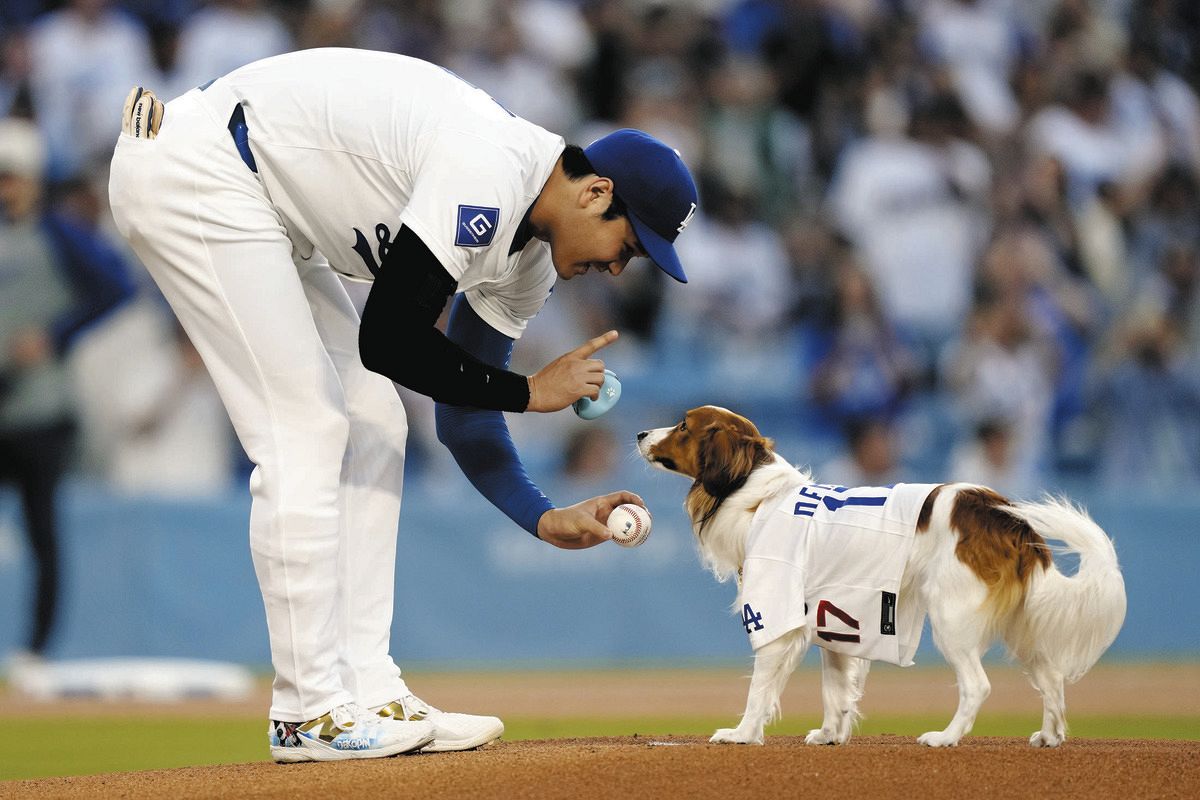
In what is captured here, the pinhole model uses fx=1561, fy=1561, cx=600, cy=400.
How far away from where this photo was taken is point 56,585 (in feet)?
34.5

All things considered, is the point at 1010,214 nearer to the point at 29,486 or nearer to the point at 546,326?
the point at 546,326

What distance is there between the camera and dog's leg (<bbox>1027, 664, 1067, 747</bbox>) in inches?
209

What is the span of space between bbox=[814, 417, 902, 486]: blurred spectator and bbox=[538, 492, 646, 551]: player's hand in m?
6.29

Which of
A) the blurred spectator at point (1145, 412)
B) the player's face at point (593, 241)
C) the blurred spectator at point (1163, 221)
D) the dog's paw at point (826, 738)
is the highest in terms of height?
the blurred spectator at point (1163, 221)

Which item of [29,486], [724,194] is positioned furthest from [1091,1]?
[29,486]

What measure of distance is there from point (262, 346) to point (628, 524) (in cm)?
126

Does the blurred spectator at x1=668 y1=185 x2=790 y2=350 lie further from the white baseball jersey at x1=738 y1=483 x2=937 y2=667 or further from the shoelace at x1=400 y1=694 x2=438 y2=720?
the shoelace at x1=400 y1=694 x2=438 y2=720

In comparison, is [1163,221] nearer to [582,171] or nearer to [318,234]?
[582,171]

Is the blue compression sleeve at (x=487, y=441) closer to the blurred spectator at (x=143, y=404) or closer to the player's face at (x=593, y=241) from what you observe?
the player's face at (x=593, y=241)

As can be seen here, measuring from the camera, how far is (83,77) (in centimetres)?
1209

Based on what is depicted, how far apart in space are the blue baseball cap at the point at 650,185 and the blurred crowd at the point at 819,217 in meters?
6.65

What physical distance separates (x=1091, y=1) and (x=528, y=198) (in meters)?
12.6

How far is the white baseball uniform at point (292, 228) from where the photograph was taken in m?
4.61

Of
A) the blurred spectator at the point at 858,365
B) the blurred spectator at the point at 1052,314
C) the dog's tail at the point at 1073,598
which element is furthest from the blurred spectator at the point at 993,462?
the dog's tail at the point at 1073,598
